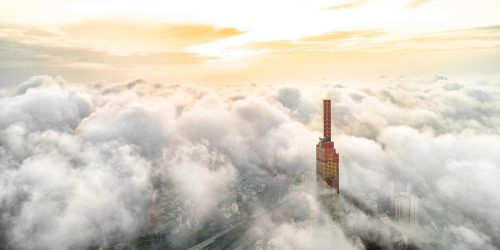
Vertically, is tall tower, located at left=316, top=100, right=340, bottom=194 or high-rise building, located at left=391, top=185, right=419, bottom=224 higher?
tall tower, located at left=316, top=100, right=340, bottom=194

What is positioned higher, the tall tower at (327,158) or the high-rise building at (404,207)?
the tall tower at (327,158)

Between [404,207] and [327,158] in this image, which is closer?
[327,158]

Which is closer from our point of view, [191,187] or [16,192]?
[16,192]

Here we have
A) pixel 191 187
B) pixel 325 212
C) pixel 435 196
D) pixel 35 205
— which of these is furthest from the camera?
pixel 191 187

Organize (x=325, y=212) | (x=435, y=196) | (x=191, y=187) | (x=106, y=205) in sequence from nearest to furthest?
1. (x=325, y=212)
2. (x=106, y=205)
3. (x=435, y=196)
4. (x=191, y=187)

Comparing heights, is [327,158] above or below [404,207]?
above

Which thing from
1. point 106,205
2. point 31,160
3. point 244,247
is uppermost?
point 31,160

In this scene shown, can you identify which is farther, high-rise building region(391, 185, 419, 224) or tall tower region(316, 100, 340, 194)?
high-rise building region(391, 185, 419, 224)

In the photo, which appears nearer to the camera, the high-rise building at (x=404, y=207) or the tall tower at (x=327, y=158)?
the tall tower at (x=327, y=158)

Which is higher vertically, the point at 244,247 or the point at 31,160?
the point at 31,160

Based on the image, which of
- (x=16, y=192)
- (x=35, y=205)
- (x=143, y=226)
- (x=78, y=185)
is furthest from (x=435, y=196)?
(x=16, y=192)

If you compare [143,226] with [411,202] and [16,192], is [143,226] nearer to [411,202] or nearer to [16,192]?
[16,192]
